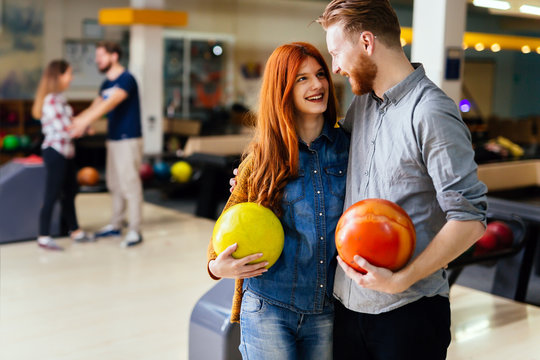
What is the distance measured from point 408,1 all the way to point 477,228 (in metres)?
13.4

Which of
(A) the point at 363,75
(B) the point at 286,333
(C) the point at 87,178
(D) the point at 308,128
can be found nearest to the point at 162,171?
(C) the point at 87,178

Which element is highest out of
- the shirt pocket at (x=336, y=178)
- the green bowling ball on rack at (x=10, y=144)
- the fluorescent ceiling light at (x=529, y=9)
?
the fluorescent ceiling light at (x=529, y=9)

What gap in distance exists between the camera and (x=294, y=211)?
1.89m

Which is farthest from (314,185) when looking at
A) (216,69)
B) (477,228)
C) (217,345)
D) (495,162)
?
(216,69)

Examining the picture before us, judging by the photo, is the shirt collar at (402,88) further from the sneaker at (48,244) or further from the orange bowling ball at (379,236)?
the sneaker at (48,244)

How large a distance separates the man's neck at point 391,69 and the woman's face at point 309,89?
20cm

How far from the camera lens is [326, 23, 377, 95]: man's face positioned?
1.70m

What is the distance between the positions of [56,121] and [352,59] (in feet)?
13.8

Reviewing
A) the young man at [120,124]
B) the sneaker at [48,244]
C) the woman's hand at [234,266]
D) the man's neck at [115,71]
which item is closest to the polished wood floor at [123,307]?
the sneaker at [48,244]

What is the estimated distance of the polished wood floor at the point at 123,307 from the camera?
11.9 feet

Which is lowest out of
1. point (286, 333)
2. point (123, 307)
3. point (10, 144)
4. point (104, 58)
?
point (123, 307)

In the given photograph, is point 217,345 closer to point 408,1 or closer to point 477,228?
point 477,228

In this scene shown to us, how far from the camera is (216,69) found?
1387 cm

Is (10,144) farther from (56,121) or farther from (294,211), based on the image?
(294,211)
